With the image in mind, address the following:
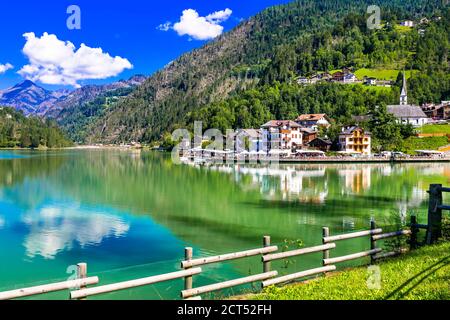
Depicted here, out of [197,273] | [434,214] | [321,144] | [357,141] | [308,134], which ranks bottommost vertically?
[197,273]

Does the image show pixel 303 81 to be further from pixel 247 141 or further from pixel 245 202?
pixel 245 202

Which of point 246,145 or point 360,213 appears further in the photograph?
point 246,145

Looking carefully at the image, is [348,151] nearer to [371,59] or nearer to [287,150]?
[287,150]

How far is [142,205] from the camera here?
37.3 meters

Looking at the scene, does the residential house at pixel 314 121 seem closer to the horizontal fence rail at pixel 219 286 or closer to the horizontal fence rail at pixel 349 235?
the horizontal fence rail at pixel 349 235

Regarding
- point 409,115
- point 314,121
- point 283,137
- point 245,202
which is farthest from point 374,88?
point 245,202

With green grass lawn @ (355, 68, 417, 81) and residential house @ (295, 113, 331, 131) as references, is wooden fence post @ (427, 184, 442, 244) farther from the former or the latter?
green grass lawn @ (355, 68, 417, 81)

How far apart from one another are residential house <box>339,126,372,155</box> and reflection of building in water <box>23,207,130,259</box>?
87.4 meters

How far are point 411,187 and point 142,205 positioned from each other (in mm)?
29911

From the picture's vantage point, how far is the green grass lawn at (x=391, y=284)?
367 inches

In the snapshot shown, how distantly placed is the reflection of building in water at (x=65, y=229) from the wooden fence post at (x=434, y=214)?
15.9 m

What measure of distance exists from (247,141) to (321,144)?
2132 cm

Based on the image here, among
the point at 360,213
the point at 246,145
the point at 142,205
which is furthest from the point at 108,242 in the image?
the point at 246,145

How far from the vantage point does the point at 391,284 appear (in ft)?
32.9
